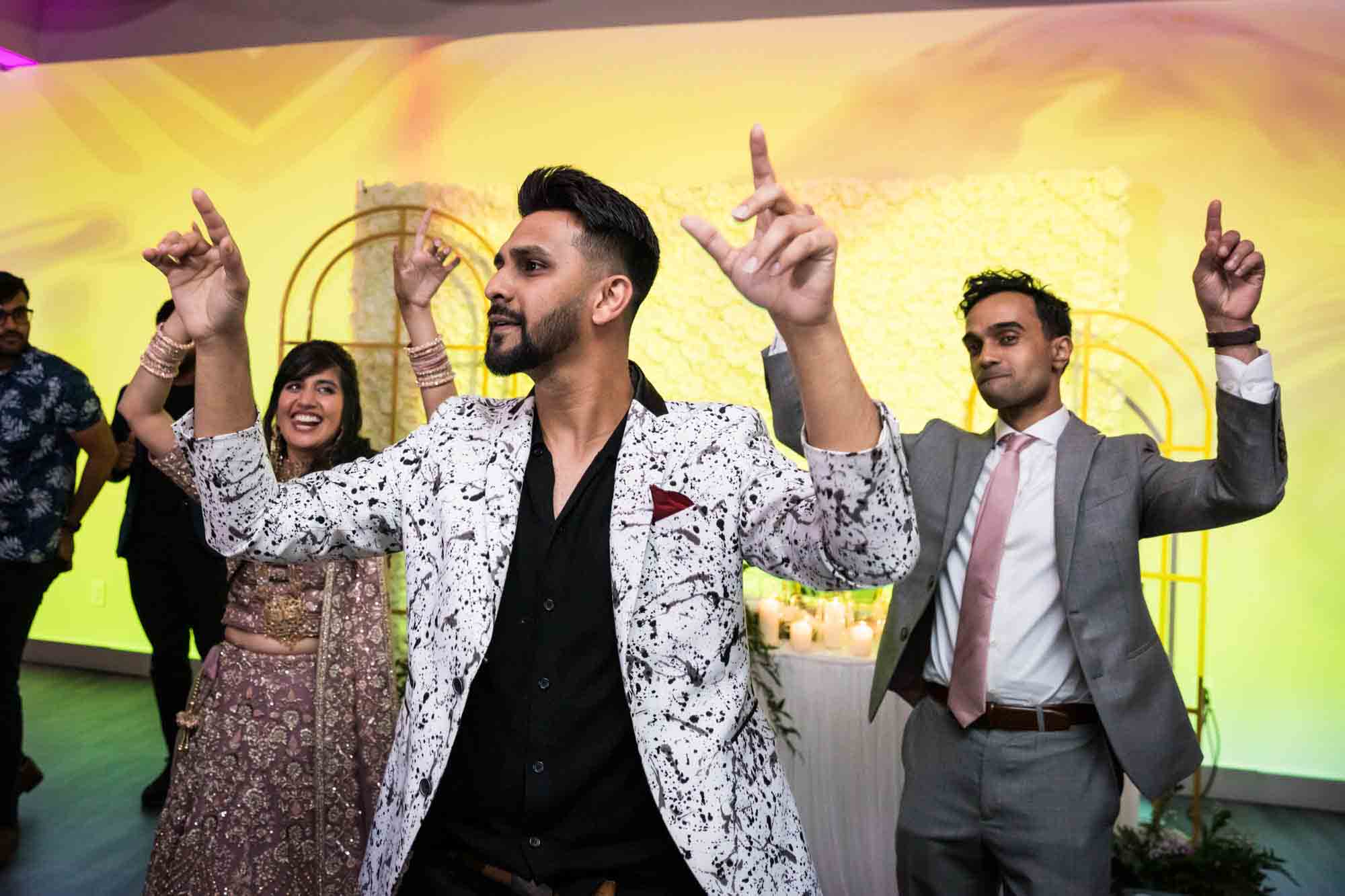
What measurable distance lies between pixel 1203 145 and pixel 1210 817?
3.07 m

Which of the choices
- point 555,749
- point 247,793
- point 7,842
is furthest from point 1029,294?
point 7,842

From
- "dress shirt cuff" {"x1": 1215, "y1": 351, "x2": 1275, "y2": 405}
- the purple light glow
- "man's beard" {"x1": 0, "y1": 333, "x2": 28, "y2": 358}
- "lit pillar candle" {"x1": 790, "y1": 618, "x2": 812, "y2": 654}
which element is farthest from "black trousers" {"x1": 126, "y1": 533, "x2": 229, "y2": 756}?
the purple light glow

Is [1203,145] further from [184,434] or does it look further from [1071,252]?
[184,434]

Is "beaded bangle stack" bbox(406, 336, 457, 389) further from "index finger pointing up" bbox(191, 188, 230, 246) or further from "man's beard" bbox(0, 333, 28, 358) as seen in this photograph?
"man's beard" bbox(0, 333, 28, 358)

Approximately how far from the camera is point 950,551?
8.50 feet

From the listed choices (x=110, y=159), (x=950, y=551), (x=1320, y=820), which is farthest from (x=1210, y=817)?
(x=110, y=159)

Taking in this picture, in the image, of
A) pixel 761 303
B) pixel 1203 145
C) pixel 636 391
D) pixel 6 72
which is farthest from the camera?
pixel 6 72

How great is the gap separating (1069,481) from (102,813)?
12.3 ft

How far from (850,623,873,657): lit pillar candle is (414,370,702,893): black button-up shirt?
218cm

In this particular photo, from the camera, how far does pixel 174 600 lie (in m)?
4.20

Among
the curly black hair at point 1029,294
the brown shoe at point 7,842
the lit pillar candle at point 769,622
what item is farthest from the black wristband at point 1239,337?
the brown shoe at point 7,842

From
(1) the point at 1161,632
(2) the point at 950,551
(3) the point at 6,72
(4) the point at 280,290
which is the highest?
(3) the point at 6,72

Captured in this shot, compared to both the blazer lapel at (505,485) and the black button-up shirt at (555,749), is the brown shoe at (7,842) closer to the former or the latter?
the black button-up shirt at (555,749)

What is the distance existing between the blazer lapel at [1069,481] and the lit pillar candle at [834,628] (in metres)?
1.39
